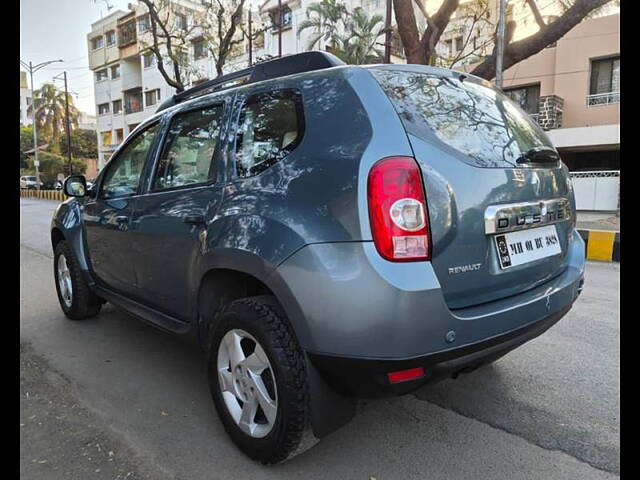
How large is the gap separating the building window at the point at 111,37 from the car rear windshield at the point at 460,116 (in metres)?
41.5

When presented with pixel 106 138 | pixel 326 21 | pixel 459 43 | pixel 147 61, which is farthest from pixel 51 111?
pixel 459 43

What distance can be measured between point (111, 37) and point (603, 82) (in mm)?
35230

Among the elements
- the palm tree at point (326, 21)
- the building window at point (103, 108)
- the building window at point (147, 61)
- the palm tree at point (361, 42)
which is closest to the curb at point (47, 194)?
the building window at point (103, 108)

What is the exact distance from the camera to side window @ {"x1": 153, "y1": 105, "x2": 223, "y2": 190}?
259cm

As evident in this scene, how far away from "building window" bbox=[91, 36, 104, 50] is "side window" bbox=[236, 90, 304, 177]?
43.1 m

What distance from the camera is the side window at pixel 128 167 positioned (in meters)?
3.25

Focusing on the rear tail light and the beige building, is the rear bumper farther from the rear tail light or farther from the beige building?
the beige building

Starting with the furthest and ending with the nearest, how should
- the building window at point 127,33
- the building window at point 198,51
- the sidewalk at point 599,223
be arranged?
the building window at point 127,33
the building window at point 198,51
the sidewalk at point 599,223

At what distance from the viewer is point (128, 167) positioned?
3482 millimetres

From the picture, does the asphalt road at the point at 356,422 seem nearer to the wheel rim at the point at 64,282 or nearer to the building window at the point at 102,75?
the wheel rim at the point at 64,282

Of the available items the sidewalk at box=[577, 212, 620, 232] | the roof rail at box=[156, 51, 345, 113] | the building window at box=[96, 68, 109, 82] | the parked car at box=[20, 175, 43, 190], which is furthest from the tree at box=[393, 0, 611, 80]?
the building window at box=[96, 68, 109, 82]

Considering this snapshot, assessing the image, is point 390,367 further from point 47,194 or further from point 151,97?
point 151,97
